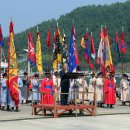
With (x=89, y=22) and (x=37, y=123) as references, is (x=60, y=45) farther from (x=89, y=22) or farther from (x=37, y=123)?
(x=89, y=22)

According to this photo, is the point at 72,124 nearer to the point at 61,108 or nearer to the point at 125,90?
the point at 61,108

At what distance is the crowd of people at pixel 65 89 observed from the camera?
19.3 meters

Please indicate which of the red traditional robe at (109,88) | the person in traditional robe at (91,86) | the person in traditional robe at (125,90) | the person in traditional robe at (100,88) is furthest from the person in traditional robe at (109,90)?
the person in traditional robe at (125,90)

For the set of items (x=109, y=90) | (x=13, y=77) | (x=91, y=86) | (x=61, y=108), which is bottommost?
(x=61, y=108)

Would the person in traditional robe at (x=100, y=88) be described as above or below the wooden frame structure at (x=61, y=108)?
above

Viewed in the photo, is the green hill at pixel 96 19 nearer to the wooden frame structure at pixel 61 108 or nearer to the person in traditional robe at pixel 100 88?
the person in traditional robe at pixel 100 88

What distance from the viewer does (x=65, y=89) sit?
18.3 metres

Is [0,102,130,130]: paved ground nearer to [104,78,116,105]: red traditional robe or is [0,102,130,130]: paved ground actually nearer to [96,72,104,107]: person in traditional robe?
[104,78,116,105]: red traditional robe

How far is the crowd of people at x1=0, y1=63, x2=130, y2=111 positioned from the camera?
1929 cm

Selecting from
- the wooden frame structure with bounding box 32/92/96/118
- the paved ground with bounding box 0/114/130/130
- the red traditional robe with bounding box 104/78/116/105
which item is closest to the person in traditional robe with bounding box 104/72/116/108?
the red traditional robe with bounding box 104/78/116/105

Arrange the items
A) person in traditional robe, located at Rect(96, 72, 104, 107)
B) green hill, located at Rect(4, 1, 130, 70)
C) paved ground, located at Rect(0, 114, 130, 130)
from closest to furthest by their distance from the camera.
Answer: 1. paved ground, located at Rect(0, 114, 130, 130)
2. person in traditional robe, located at Rect(96, 72, 104, 107)
3. green hill, located at Rect(4, 1, 130, 70)

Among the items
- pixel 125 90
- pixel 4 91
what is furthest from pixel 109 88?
pixel 4 91

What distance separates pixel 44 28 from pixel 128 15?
968 inches

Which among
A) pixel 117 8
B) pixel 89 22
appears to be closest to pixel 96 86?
pixel 89 22
